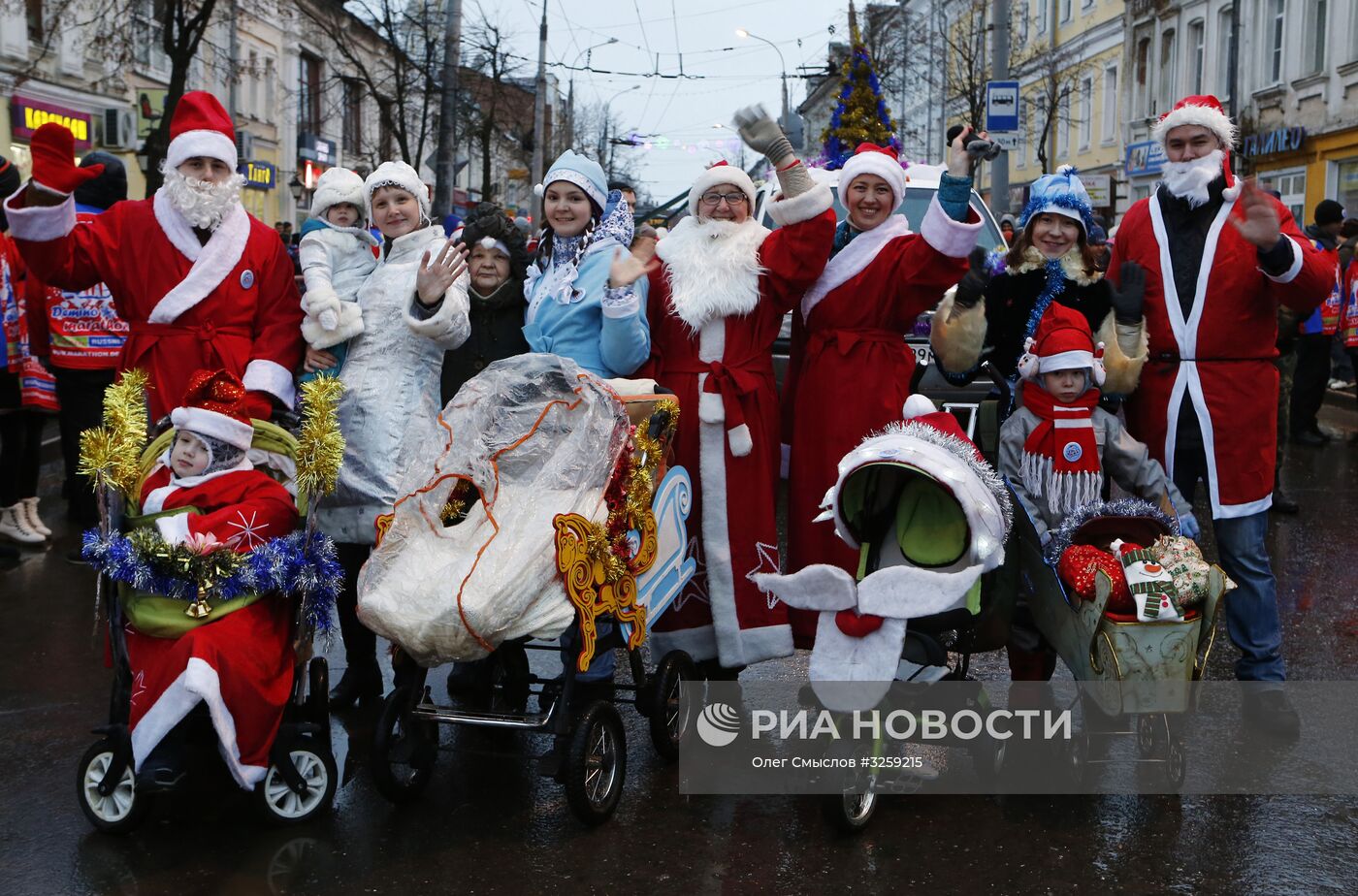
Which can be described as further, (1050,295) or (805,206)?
(1050,295)

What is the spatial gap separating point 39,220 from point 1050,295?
3.62 meters

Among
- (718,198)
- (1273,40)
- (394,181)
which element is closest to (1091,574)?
(718,198)

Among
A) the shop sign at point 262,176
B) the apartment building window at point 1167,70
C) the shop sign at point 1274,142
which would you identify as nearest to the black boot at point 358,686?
the shop sign at point 1274,142

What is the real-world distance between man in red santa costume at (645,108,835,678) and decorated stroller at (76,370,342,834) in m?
1.28

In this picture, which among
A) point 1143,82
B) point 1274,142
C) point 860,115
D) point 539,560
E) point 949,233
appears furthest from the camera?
point 1143,82

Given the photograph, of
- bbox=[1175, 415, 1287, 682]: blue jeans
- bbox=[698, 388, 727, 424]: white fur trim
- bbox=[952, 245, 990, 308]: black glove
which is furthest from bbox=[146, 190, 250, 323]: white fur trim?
bbox=[1175, 415, 1287, 682]: blue jeans

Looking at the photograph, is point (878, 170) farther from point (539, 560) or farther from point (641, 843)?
point (641, 843)

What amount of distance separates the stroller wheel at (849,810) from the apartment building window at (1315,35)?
25.1m

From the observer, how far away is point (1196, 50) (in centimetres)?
3144

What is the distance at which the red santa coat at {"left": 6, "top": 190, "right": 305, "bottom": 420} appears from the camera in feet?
16.1

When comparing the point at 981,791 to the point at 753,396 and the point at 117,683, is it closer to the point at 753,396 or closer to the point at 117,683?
the point at 753,396

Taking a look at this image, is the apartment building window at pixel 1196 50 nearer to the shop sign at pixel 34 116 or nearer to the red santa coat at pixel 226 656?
the shop sign at pixel 34 116

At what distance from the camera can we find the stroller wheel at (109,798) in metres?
3.91

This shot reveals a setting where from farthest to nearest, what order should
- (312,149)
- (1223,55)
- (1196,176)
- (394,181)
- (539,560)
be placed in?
(312,149) → (1223,55) → (394,181) → (1196,176) → (539,560)
